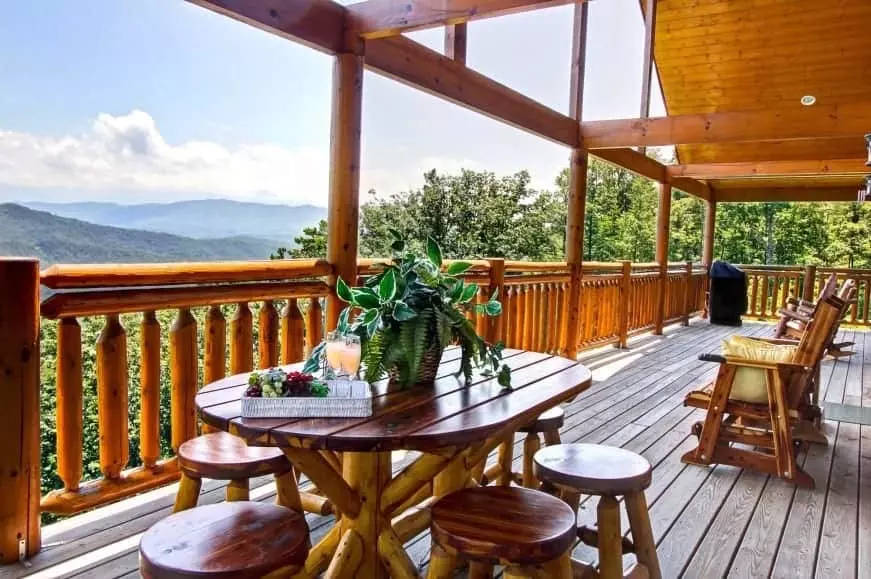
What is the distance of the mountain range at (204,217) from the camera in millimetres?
10250

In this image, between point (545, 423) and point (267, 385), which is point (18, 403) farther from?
point (545, 423)

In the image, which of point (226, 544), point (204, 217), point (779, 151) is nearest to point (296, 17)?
point (226, 544)

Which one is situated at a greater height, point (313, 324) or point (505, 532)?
point (313, 324)

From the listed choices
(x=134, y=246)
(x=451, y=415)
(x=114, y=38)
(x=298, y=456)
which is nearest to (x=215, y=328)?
(x=298, y=456)

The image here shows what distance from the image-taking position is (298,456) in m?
1.52

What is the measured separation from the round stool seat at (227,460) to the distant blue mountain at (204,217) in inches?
330

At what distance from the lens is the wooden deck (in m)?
2.20

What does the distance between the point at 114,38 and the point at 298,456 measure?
45.1 ft

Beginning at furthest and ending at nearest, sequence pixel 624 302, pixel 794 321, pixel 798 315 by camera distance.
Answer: pixel 624 302
pixel 794 321
pixel 798 315

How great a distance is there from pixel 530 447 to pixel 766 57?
721 centimetres

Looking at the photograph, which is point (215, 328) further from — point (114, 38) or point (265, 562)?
point (114, 38)

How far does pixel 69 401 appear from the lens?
7.25ft

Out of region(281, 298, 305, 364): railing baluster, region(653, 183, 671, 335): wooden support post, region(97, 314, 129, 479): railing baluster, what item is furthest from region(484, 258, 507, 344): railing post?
region(653, 183, 671, 335): wooden support post

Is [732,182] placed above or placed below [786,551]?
above
